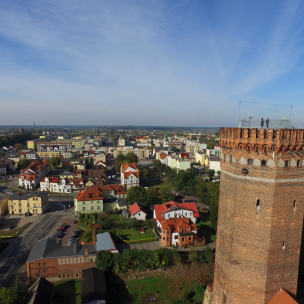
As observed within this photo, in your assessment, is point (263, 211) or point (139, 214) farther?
point (139, 214)

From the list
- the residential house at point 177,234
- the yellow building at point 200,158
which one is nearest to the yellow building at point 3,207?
the residential house at point 177,234

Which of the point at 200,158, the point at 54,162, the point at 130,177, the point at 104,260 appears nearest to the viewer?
the point at 104,260

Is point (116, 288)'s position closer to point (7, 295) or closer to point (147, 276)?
point (147, 276)

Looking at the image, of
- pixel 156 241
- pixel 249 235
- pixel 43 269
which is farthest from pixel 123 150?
pixel 249 235

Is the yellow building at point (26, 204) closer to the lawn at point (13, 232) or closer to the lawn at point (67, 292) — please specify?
the lawn at point (13, 232)

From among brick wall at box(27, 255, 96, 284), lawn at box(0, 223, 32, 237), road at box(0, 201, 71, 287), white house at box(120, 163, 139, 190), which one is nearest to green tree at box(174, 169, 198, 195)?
white house at box(120, 163, 139, 190)

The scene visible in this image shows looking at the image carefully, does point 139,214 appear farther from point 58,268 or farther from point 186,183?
point 186,183

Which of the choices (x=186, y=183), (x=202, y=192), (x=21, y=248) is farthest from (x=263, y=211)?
(x=186, y=183)
